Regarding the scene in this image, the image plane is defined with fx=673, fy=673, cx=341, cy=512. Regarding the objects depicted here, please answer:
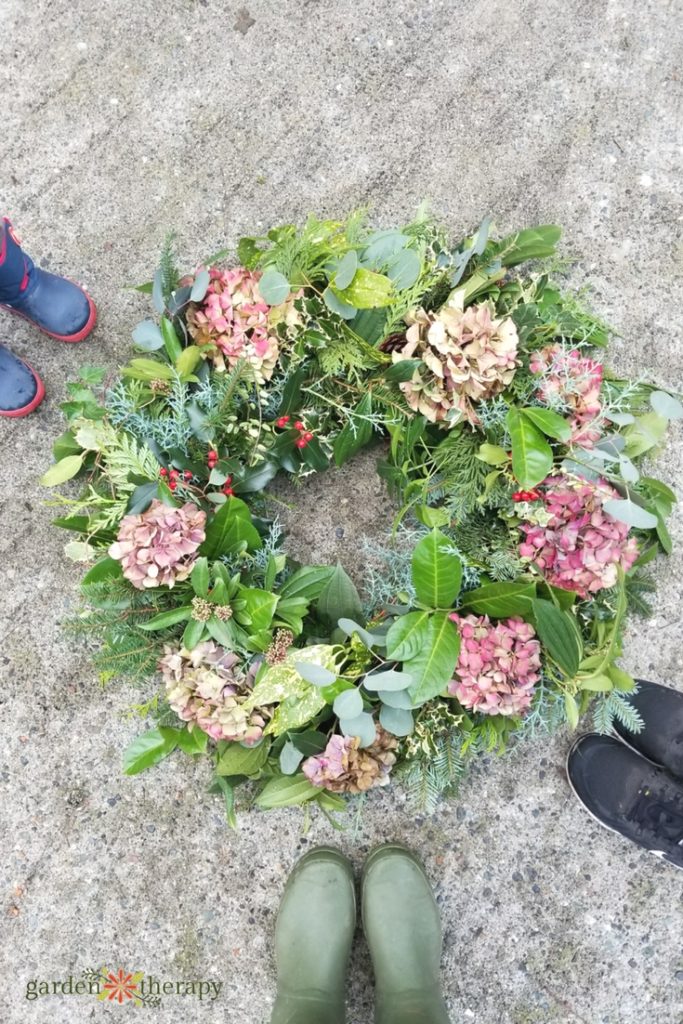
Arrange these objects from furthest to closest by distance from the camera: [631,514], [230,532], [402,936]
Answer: [402,936]
[230,532]
[631,514]

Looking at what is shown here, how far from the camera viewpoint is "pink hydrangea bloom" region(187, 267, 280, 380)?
1.23 m

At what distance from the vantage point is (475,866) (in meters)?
1.56

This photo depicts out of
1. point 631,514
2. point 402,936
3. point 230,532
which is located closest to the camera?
point 631,514

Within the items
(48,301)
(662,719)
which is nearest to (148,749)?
(48,301)

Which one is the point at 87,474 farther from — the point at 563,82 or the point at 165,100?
the point at 563,82

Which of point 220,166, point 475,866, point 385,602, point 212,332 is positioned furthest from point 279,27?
point 475,866

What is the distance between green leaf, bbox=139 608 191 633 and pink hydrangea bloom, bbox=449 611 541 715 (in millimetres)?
515

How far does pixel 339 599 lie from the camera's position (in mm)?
1307

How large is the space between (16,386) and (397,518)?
0.94m

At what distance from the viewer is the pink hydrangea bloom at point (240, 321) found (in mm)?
1234

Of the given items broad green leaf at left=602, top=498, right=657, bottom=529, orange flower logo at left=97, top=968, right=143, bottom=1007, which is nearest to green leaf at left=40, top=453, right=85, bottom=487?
broad green leaf at left=602, top=498, right=657, bottom=529

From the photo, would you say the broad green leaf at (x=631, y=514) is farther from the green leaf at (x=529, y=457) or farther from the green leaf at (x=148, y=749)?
the green leaf at (x=148, y=749)

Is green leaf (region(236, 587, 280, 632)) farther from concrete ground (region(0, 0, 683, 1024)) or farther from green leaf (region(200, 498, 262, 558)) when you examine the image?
concrete ground (region(0, 0, 683, 1024))

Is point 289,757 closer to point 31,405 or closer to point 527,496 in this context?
point 527,496
